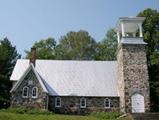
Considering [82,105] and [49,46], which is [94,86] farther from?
[49,46]

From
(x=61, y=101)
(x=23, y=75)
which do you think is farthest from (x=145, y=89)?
(x=23, y=75)

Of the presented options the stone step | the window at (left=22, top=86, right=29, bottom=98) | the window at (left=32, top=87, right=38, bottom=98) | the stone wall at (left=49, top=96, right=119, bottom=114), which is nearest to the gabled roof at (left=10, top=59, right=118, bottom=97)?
the stone wall at (left=49, top=96, right=119, bottom=114)

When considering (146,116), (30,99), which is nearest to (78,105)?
(30,99)

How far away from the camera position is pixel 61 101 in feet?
119

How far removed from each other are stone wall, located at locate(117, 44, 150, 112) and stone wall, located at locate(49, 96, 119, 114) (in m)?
1.57

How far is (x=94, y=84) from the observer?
37562 millimetres

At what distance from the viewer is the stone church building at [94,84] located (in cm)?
3403

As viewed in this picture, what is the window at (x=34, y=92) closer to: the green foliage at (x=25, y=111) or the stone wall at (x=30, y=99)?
the stone wall at (x=30, y=99)

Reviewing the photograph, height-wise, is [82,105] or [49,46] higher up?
[49,46]

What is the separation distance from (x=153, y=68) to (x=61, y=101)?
13843 millimetres

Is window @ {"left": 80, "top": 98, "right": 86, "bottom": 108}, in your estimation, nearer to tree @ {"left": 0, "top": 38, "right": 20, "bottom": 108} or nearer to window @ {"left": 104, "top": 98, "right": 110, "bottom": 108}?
window @ {"left": 104, "top": 98, "right": 110, "bottom": 108}

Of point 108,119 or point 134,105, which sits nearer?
point 108,119

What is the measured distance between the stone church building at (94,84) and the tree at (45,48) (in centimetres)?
1317

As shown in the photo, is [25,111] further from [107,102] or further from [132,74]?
[132,74]
